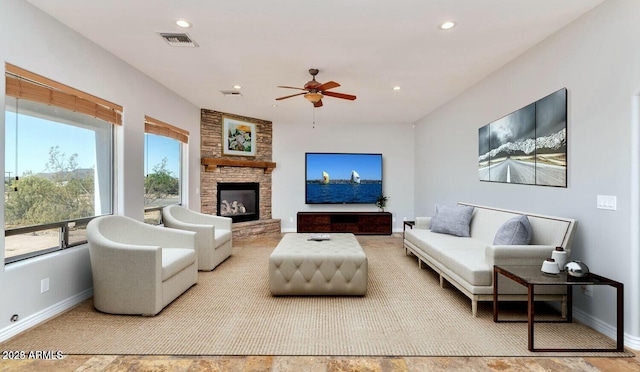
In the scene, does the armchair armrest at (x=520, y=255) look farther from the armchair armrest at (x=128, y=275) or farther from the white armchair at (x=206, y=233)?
the white armchair at (x=206, y=233)

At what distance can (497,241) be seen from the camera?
317 cm

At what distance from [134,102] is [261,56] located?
5.98ft

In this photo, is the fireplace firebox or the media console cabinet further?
the media console cabinet

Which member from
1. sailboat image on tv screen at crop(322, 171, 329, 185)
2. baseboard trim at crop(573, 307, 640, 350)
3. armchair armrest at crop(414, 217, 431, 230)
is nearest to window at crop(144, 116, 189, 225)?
sailboat image on tv screen at crop(322, 171, 329, 185)

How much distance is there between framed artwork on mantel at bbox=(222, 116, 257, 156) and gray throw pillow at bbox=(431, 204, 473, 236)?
422cm

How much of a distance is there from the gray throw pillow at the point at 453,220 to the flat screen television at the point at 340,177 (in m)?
2.85

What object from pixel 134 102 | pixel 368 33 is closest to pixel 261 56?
pixel 368 33

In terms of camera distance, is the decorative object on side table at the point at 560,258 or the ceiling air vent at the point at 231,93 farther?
the ceiling air vent at the point at 231,93

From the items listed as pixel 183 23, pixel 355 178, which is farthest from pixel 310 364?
pixel 355 178

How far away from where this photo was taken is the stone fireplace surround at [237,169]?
6.23 metres

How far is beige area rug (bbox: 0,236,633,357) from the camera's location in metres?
2.30

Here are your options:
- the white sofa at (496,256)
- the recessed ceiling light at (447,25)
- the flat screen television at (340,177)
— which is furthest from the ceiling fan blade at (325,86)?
the flat screen television at (340,177)

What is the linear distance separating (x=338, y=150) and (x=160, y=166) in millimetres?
3971

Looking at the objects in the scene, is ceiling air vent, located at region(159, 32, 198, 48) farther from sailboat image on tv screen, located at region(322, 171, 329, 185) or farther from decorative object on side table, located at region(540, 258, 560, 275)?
sailboat image on tv screen, located at region(322, 171, 329, 185)
